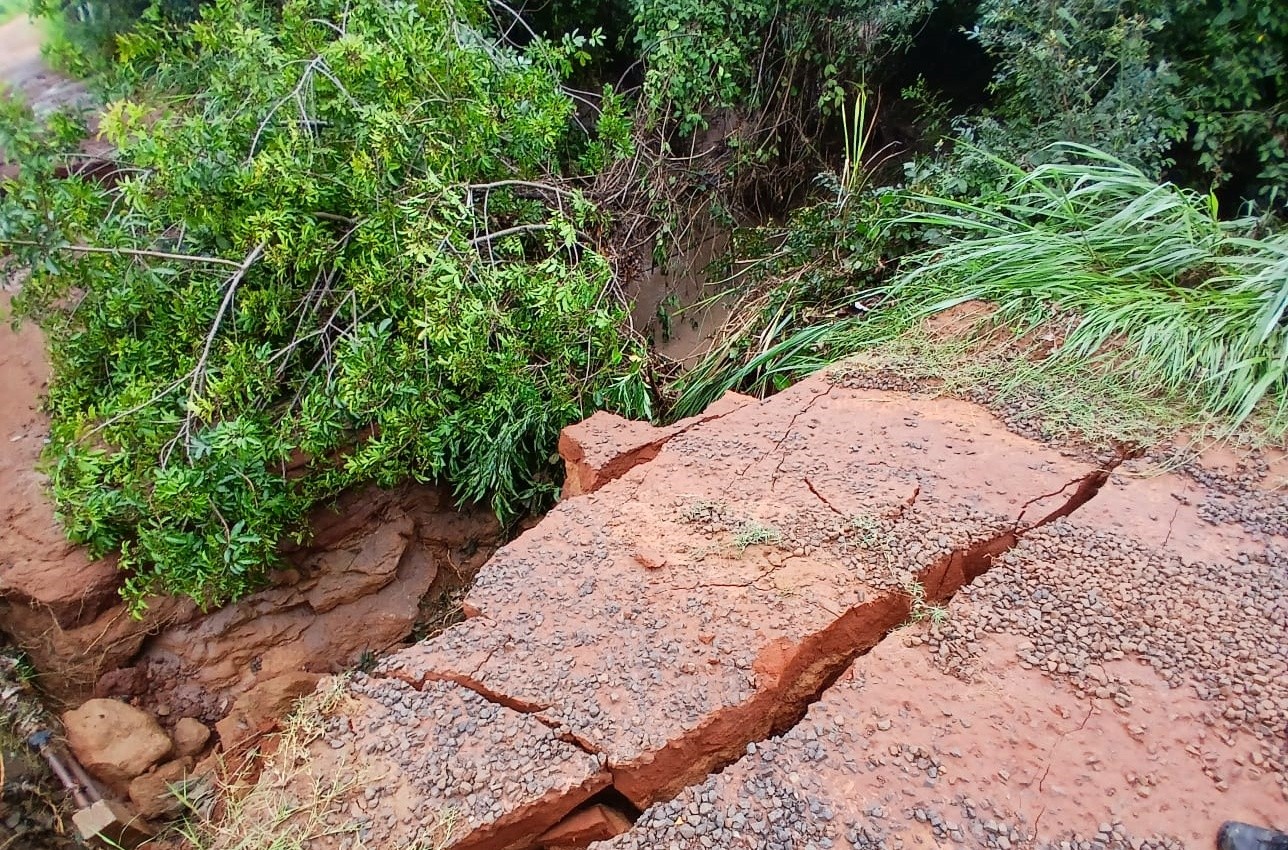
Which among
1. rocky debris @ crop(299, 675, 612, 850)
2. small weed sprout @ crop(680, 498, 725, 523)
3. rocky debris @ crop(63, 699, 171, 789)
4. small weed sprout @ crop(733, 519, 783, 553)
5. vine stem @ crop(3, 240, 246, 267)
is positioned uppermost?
vine stem @ crop(3, 240, 246, 267)

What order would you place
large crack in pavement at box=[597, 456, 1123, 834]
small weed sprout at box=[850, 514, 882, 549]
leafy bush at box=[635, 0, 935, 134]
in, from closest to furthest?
large crack in pavement at box=[597, 456, 1123, 834] → small weed sprout at box=[850, 514, 882, 549] → leafy bush at box=[635, 0, 935, 134]

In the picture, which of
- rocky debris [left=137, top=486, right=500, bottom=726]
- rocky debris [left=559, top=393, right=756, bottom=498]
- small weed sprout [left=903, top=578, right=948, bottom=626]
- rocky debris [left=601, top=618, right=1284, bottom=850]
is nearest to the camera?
rocky debris [left=601, top=618, right=1284, bottom=850]

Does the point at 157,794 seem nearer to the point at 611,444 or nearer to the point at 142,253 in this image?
the point at 142,253

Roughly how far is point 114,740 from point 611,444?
2.30 metres

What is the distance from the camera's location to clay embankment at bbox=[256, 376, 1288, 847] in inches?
65.2

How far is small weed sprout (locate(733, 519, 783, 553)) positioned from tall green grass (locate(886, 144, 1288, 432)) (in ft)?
4.46

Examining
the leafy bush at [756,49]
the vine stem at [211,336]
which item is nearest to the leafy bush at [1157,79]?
the leafy bush at [756,49]

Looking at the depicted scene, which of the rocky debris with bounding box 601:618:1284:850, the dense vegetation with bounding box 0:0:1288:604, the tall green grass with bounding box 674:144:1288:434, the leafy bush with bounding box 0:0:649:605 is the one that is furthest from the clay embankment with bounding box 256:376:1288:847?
the leafy bush with bounding box 0:0:649:605

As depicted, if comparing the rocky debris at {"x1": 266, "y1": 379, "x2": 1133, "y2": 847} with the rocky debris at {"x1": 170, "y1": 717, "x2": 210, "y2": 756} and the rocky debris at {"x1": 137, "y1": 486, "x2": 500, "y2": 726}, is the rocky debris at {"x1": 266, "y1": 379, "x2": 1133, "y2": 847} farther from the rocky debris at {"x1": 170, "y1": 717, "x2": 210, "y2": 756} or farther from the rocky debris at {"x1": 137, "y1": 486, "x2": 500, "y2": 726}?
the rocky debris at {"x1": 170, "y1": 717, "x2": 210, "y2": 756}

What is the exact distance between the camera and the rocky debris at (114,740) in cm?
316

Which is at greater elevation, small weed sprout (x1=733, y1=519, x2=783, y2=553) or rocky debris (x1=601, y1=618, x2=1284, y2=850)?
small weed sprout (x1=733, y1=519, x2=783, y2=553)

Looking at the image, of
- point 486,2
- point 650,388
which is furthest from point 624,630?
point 486,2

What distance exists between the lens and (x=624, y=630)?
210 cm

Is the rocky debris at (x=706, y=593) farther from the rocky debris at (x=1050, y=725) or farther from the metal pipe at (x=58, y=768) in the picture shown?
the metal pipe at (x=58, y=768)
